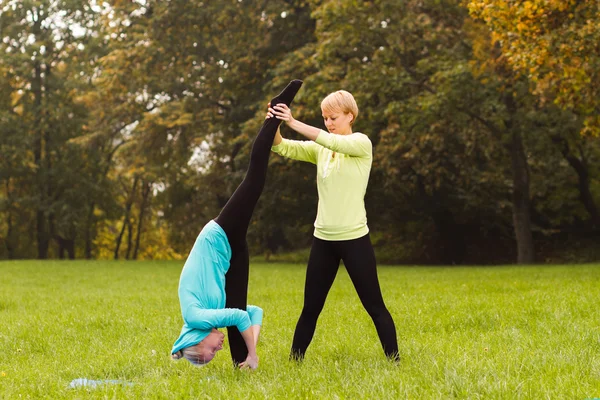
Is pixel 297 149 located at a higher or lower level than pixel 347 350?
higher

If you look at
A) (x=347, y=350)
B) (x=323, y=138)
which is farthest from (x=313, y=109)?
(x=323, y=138)

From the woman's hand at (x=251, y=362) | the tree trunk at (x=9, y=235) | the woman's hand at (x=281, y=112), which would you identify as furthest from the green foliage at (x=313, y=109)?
the woman's hand at (x=251, y=362)

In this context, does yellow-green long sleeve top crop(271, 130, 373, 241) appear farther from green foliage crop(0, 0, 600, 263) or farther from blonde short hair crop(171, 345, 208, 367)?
green foliage crop(0, 0, 600, 263)

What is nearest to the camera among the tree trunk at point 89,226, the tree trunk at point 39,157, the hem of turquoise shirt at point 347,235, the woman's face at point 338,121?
the hem of turquoise shirt at point 347,235

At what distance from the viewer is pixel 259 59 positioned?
27.7 metres

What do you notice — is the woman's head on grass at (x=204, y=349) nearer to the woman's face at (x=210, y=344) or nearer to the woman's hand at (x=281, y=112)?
the woman's face at (x=210, y=344)

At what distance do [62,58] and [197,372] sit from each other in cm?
3621

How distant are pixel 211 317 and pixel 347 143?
1.69m

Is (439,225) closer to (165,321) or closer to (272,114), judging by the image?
(165,321)

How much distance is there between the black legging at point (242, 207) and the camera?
520 centimetres

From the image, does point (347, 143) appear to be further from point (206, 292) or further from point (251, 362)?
point (251, 362)

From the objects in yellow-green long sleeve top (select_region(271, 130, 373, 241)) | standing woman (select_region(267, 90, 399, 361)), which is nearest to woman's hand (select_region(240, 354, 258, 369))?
standing woman (select_region(267, 90, 399, 361))

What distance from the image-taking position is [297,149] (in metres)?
5.57

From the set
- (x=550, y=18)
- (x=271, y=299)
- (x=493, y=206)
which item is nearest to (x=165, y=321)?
(x=271, y=299)
